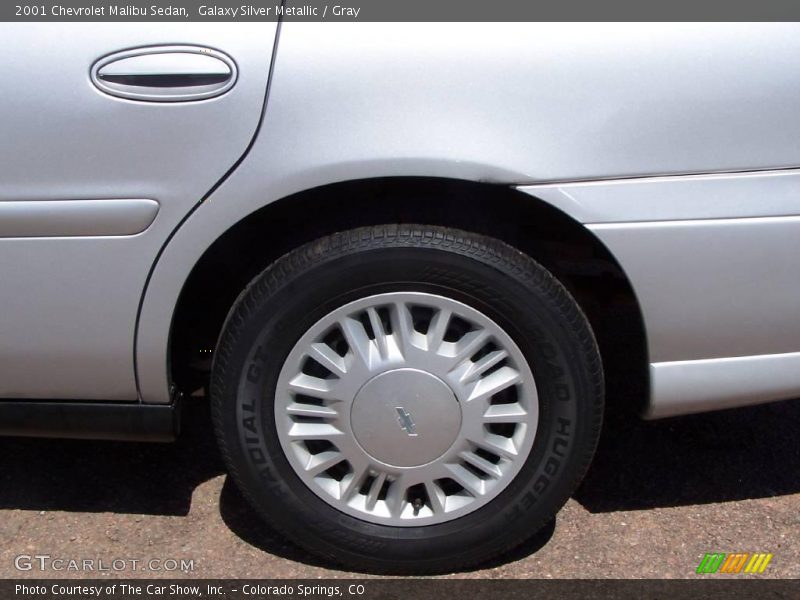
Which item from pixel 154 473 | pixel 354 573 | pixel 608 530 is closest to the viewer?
pixel 354 573

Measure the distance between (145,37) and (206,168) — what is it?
0.30m

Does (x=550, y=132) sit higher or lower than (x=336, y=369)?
higher

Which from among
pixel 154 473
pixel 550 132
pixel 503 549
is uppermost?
pixel 550 132

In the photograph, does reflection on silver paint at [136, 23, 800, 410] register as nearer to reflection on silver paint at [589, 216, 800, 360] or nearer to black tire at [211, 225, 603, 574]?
reflection on silver paint at [589, 216, 800, 360]

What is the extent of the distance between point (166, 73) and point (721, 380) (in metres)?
1.46

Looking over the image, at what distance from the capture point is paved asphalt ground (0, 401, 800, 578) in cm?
247

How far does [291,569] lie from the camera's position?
96.0 inches

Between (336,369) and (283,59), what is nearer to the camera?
(283,59)

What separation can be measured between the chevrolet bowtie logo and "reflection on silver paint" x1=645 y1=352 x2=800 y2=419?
583 mm

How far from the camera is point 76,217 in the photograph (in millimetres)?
2109

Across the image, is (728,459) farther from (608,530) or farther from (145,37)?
(145,37)

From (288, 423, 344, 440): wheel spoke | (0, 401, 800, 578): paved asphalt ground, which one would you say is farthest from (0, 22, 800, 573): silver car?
(0, 401, 800, 578): paved asphalt ground

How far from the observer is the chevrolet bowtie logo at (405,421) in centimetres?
225

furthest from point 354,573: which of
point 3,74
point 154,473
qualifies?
point 3,74
